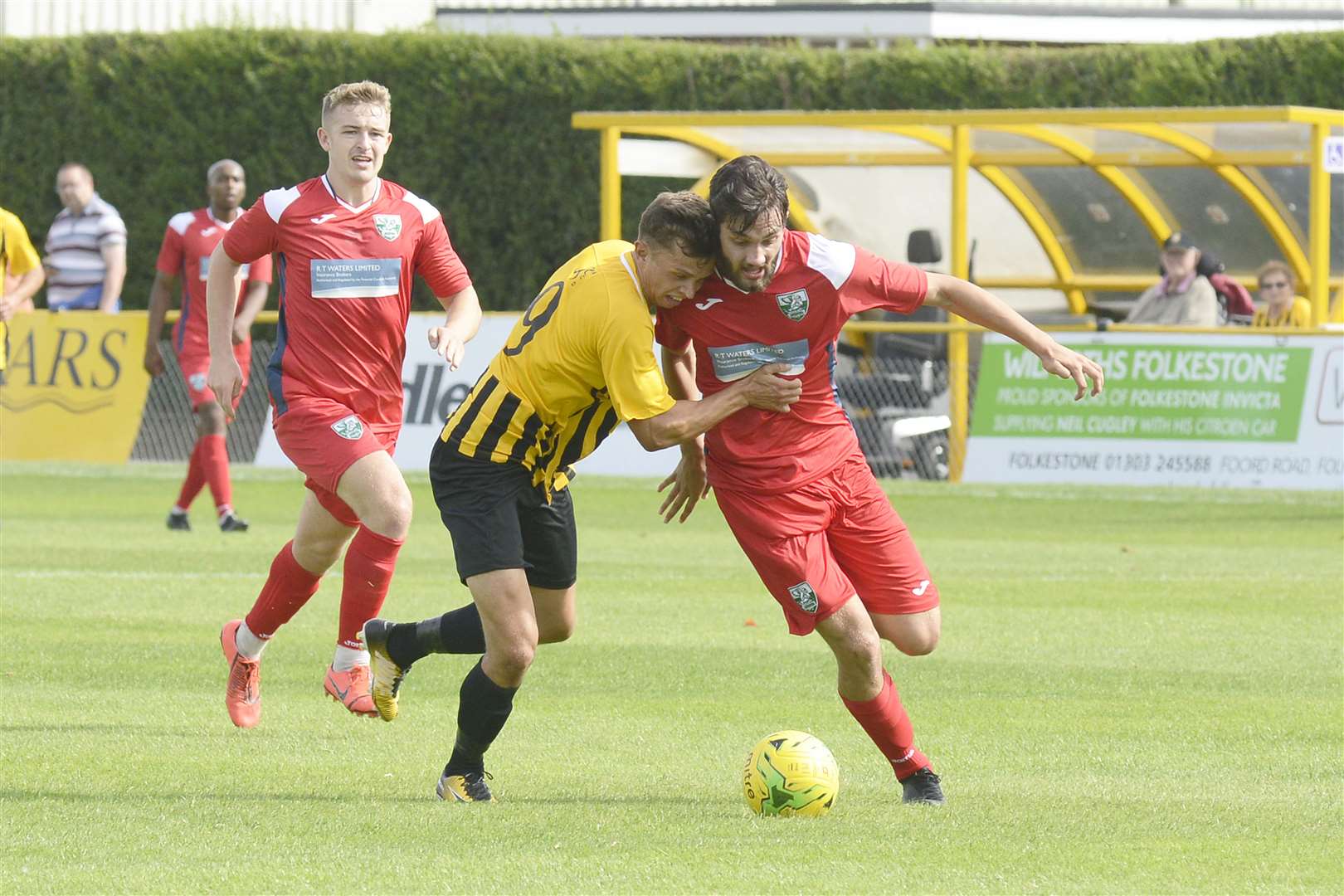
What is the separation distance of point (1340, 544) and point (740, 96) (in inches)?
434

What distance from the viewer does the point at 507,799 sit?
637cm

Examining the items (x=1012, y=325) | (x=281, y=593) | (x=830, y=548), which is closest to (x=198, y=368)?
(x=281, y=593)

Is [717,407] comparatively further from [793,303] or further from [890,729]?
[890,729]

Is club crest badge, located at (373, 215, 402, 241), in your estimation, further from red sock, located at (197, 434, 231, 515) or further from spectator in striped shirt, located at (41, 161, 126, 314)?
spectator in striped shirt, located at (41, 161, 126, 314)

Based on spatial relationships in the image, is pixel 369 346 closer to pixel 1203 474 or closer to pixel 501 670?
pixel 501 670

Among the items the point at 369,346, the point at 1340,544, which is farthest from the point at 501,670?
the point at 1340,544

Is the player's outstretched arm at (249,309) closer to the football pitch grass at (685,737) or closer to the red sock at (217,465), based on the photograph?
the red sock at (217,465)

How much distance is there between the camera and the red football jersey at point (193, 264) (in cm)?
1354

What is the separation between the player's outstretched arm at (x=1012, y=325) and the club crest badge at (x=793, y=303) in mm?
361

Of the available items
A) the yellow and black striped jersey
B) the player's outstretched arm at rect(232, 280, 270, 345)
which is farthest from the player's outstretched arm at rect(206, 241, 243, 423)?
the player's outstretched arm at rect(232, 280, 270, 345)

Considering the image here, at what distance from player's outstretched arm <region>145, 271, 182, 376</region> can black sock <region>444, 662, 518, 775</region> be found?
8030 millimetres

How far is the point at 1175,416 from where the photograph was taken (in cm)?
1636

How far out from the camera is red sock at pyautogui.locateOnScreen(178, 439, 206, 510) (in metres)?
13.5

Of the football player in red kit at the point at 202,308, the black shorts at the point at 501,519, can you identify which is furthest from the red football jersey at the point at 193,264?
the black shorts at the point at 501,519
